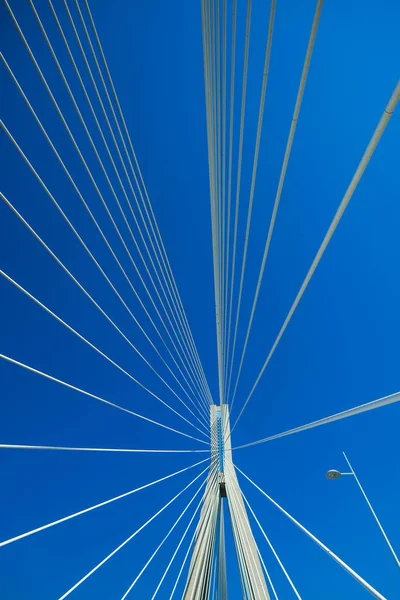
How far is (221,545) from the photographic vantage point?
315 centimetres

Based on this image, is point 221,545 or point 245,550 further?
point 221,545

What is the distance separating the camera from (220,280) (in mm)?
3520

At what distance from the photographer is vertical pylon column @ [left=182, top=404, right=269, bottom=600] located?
67.3 inches

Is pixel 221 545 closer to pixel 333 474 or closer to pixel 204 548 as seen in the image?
pixel 204 548

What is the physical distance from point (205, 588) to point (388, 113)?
237cm

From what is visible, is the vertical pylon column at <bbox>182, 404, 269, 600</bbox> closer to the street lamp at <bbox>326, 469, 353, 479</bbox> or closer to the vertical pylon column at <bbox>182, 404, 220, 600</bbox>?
the vertical pylon column at <bbox>182, 404, 220, 600</bbox>

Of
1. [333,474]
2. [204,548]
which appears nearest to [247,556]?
[204,548]

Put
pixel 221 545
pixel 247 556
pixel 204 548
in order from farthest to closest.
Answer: pixel 221 545
pixel 204 548
pixel 247 556

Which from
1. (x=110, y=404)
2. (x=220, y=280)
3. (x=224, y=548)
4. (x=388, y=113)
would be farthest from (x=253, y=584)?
(x=220, y=280)

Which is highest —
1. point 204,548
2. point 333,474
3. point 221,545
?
point 333,474

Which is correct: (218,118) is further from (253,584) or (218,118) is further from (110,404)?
(253,584)

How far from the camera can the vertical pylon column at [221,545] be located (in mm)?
1709

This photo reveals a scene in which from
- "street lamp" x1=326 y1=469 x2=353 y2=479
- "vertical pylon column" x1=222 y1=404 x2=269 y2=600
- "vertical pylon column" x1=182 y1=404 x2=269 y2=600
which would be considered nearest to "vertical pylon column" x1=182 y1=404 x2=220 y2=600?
"vertical pylon column" x1=182 y1=404 x2=269 y2=600

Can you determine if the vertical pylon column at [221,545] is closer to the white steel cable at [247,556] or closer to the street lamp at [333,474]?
the white steel cable at [247,556]
